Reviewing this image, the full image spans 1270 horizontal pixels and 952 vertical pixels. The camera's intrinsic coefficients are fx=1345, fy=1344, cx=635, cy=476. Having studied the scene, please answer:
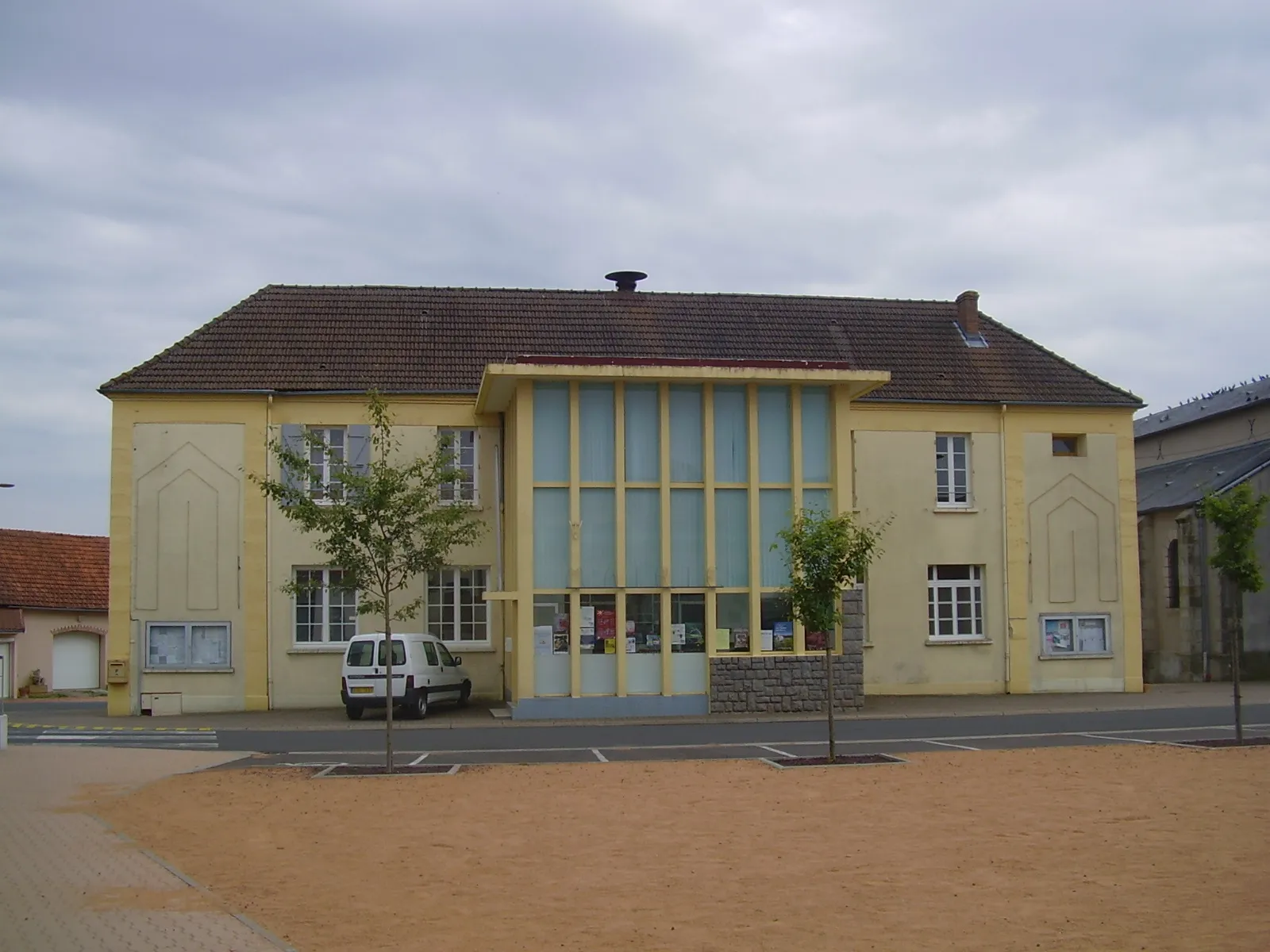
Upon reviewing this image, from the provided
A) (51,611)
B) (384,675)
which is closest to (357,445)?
(384,675)

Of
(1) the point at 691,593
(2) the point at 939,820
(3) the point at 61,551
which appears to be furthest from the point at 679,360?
(3) the point at 61,551

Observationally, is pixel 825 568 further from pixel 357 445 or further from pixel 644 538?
pixel 357 445

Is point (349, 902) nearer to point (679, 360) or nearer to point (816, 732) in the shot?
point (816, 732)

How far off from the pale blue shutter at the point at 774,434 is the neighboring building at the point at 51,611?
92.9ft

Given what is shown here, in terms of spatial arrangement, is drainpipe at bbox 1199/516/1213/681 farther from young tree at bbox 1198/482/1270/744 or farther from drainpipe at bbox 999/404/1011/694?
young tree at bbox 1198/482/1270/744

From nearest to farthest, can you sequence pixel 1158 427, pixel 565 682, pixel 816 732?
1. pixel 816 732
2. pixel 565 682
3. pixel 1158 427

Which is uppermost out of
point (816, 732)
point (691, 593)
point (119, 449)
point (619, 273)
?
point (619, 273)

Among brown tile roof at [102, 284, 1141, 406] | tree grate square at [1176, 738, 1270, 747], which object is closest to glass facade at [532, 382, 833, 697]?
brown tile roof at [102, 284, 1141, 406]

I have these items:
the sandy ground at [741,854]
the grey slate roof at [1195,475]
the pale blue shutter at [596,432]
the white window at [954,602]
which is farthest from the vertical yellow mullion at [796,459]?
the grey slate roof at [1195,475]

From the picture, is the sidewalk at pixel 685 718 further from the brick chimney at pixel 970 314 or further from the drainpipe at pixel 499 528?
the brick chimney at pixel 970 314

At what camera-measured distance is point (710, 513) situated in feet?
85.4

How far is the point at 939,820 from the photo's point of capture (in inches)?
507

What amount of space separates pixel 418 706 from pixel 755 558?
7039mm

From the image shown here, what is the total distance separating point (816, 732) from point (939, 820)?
32.2 feet
